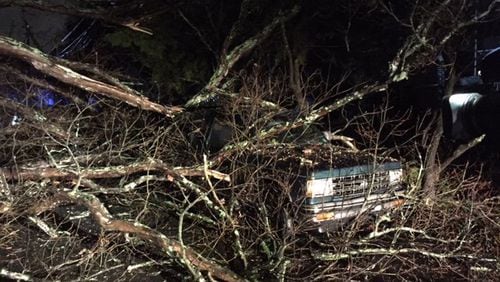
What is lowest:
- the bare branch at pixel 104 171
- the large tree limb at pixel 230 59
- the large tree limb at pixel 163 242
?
the large tree limb at pixel 163 242

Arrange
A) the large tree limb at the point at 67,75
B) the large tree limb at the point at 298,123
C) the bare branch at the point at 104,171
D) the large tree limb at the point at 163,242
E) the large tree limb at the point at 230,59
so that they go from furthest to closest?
the large tree limb at the point at 230,59 < the large tree limb at the point at 67,75 < the large tree limb at the point at 298,123 < the bare branch at the point at 104,171 < the large tree limb at the point at 163,242

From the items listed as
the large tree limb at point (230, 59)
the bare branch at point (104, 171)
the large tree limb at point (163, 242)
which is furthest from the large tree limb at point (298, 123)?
the large tree limb at point (230, 59)

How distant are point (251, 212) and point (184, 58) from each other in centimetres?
571

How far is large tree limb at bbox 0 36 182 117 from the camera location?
7043 mm

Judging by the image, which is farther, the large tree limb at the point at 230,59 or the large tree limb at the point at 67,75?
the large tree limb at the point at 230,59

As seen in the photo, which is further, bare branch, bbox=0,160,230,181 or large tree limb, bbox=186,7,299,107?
large tree limb, bbox=186,7,299,107

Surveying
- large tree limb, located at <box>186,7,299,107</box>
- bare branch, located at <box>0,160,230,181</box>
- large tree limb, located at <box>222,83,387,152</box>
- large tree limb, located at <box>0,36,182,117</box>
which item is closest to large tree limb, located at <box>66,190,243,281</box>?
bare branch, located at <box>0,160,230,181</box>

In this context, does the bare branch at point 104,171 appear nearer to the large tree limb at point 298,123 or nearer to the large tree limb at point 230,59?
the large tree limb at point 298,123

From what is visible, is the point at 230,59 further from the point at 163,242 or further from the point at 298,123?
the point at 163,242

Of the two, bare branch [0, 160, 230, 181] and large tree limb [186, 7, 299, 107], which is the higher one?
large tree limb [186, 7, 299, 107]

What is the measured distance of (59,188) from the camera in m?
6.08

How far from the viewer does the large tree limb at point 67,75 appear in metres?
7.04

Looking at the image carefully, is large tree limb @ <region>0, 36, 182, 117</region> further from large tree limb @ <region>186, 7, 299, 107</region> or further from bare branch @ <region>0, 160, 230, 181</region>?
bare branch @ <region>0, 160, 230, 181</region>

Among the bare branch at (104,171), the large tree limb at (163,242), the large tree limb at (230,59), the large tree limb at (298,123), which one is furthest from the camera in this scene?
the large tree limb at (230,59)
